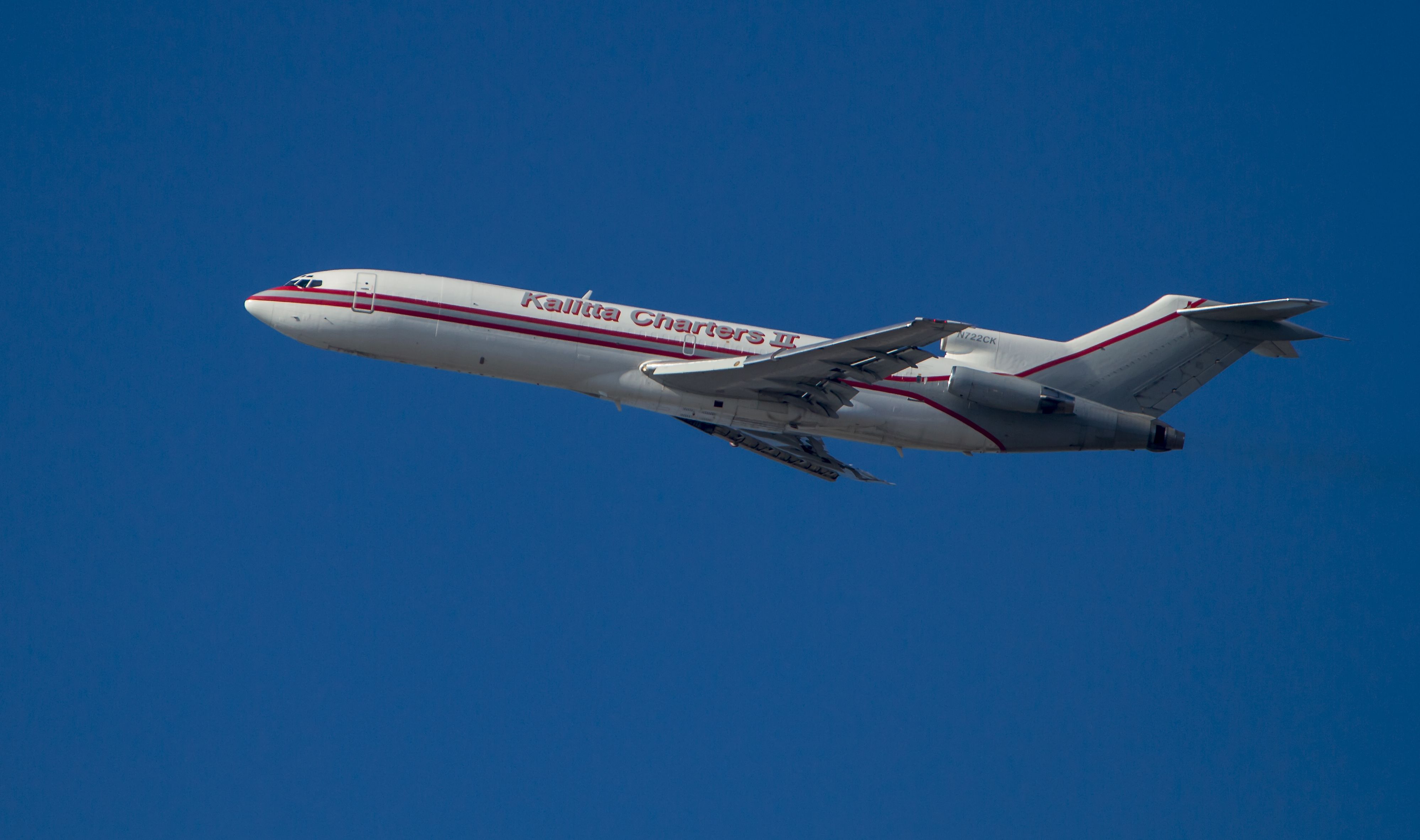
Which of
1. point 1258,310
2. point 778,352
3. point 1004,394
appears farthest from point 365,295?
point 1258,310

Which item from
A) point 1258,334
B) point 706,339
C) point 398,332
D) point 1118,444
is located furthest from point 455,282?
point 1258,334

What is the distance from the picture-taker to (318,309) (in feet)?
108

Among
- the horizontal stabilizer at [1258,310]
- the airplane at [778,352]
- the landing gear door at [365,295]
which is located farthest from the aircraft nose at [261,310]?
the horizontal stabilizer at [1258,310]

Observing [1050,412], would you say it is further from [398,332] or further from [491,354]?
[398,332]

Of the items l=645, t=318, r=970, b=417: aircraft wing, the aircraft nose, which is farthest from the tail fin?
the aircraft nose

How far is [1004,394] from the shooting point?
3206cm

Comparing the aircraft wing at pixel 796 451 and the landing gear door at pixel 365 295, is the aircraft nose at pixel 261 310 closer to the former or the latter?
the landing gear door at pixel 365 295

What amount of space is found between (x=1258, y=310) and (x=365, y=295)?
934 inches

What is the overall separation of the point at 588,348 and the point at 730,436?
A: 5.94 metres

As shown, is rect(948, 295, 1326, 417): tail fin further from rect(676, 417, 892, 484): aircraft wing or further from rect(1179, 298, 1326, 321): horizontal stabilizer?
rect(676, 417, 892, 484): aircraft wing

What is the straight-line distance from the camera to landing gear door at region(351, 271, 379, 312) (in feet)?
108

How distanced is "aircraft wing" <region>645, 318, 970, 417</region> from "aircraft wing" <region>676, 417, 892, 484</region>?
3.76m

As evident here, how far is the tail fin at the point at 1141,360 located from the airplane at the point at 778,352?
0.13ft

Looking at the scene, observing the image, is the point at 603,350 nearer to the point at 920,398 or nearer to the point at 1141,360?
the point at 920,398
